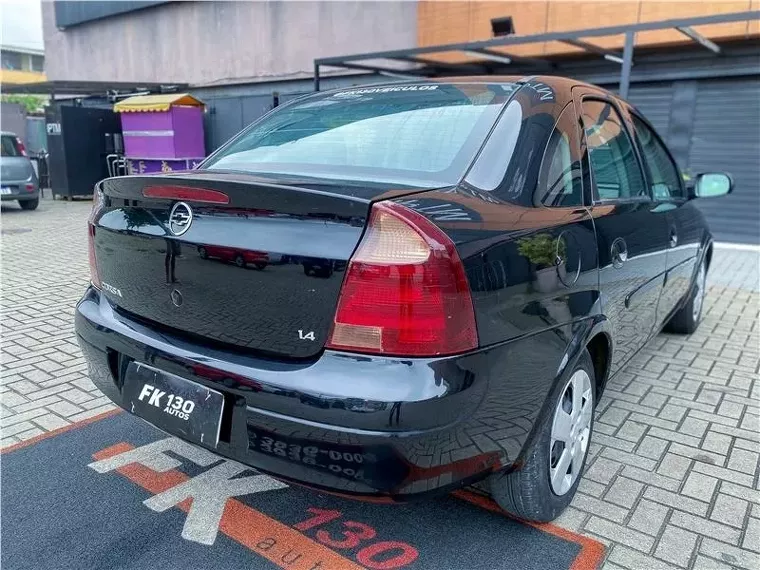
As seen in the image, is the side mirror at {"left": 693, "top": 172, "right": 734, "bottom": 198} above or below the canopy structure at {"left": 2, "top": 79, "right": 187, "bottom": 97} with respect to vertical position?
below

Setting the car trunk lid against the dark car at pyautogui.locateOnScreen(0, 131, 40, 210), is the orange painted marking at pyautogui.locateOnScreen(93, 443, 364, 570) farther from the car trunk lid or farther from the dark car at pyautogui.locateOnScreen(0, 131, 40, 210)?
the dark car at pyautogui.locateOnScreen(0, 131, 40, 210)

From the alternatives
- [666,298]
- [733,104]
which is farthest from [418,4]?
[666,298]

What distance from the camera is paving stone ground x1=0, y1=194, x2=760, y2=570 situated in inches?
90.2

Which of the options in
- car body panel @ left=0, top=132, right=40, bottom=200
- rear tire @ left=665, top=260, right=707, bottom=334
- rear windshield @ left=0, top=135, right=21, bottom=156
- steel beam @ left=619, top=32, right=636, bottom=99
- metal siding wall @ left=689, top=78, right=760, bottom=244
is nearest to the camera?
rear tire @ left=665, top=260, right=707, bottom=334

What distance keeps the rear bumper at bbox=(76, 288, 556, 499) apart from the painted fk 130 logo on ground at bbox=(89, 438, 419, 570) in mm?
462

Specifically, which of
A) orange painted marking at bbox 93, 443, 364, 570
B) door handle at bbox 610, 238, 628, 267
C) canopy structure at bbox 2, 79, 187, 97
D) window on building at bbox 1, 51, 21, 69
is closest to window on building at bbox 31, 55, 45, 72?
window on building at bbox 1, 51, 21, 69

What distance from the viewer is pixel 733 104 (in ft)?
29.5

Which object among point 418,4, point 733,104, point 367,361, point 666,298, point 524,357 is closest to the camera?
point 367,361

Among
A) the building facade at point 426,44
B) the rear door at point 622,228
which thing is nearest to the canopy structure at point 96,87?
the building facade at point 426,44

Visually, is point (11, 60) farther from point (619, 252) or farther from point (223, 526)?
point (619, 252)

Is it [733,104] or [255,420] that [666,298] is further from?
[733,104]

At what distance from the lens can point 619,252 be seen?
8.68 feet

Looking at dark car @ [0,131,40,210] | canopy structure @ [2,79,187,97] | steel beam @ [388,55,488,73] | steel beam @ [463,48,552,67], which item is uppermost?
canopy structure @ [2,79,187,97]

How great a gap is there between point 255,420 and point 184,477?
105 cm
